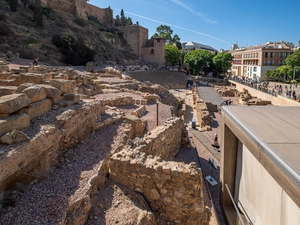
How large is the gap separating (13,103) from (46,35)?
109ft

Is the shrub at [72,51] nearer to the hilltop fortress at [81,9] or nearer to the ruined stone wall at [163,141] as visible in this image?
the hilltop fortress at [81,9]

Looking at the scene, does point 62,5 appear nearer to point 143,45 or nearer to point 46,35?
point 143,45

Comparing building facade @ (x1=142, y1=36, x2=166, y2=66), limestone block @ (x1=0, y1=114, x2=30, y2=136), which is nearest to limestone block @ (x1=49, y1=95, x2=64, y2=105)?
Result: limestone block @ (x1=0, y1=114, x2=30, y2=136)

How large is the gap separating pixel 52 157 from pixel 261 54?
185 feet

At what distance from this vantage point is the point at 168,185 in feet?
18.0

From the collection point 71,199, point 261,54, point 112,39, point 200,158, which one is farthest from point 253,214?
point 261,54

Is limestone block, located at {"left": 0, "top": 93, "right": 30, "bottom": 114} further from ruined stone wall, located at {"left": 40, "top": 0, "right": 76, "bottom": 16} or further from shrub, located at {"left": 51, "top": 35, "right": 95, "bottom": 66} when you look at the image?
ruined stone wall, located at {"left": 40, "top": 0, "right": 76, "bottom": 16}

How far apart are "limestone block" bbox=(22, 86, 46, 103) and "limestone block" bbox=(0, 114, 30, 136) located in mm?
912

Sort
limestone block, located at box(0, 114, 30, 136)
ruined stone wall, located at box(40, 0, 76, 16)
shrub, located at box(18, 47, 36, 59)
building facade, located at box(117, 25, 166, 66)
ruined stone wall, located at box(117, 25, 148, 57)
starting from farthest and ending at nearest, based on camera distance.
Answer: ruined stone wall, located at box(117, 25, 148, 57), building facade, located at box(117, 25, 166, 66), ruined stone wall, located at box(40, 0, 76, 16), shrub, located at box(18, 47, 36, 59), limestone block, located at box(0, 114, 30, 136)

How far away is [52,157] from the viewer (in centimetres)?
598

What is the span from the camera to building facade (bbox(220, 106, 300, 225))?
10.0ft

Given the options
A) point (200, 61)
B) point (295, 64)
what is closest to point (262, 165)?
point (295, 64)

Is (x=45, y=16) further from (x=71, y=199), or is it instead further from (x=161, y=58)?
(x=71, y=199)

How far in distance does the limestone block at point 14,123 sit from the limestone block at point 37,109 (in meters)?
0.39
